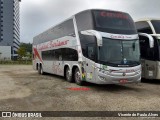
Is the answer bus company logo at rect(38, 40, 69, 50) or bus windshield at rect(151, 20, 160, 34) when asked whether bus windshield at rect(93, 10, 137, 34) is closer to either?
bus windshield at rect(151, 20, 160, 34)

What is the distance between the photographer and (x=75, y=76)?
45.6 ft

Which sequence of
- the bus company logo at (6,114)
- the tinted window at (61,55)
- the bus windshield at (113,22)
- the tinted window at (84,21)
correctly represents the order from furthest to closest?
1. the tinted window at (61,55)
2. the tinted window at (84,21)
3. the bus windshield at (113,22)
4. the bus company logo at (6,114)

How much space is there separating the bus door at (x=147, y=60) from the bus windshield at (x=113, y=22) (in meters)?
2.60

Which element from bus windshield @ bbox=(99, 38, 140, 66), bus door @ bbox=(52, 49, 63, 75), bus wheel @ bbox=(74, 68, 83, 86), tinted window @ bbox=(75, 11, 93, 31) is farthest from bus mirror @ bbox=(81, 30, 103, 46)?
bus door @ bbox=(52, 49, 63, 75)

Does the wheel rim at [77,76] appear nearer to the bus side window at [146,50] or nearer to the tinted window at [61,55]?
the tinted window at [61,55]

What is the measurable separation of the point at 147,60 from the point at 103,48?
473cm

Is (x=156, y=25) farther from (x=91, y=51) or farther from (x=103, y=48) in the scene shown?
(x=91, y=51)

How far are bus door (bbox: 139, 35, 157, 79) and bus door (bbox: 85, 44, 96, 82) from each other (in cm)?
433

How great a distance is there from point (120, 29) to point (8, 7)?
387ft

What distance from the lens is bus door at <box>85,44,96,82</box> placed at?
37.6ft

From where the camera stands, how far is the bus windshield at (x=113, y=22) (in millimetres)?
11750

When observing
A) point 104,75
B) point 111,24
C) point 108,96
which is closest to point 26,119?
point 108,96

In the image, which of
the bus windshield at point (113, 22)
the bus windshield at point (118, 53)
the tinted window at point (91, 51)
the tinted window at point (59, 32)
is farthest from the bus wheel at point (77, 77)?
the bus windshield at point (113, 22)

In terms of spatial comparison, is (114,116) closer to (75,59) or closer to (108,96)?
(108,96)
